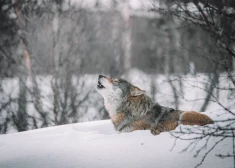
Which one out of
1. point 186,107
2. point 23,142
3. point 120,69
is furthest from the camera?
point 186,107

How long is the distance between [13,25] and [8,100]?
2.37 metres

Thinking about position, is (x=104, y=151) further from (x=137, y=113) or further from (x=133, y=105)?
(x=133, y=105)

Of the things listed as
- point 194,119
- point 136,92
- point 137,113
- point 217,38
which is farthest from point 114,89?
point 217,38

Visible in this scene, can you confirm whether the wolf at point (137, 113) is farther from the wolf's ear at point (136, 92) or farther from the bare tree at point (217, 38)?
the bare tree at point (217, 38)

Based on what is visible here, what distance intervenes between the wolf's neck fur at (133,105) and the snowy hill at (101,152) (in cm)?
59

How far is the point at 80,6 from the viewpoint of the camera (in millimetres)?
7527

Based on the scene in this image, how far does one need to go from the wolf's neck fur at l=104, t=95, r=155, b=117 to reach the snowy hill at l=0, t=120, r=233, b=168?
0.59 metres

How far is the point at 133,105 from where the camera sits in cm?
439

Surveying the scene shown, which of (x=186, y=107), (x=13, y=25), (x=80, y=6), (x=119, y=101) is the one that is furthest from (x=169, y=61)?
(x=119, y=101)

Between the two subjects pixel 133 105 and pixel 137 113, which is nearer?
pixel 137 113

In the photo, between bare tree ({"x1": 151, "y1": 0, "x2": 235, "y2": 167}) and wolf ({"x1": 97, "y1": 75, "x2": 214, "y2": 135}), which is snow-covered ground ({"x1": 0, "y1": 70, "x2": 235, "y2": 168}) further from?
wolf ({"x1": 97, "y1": 75, "x2": 214, "y2": 135})

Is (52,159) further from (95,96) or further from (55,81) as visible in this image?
(95,96)

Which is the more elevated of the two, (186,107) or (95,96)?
(95,96)

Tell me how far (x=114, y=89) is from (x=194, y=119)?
1562mm
